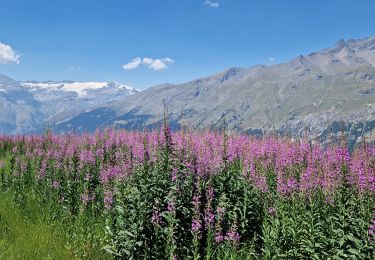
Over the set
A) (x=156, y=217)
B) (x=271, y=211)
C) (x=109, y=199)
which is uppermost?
(x=156, y=217)

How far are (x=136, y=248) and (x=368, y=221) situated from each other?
15.8ft

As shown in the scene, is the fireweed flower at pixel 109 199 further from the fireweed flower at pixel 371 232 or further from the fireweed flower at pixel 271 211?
the fireweed flower at pixel 371 232

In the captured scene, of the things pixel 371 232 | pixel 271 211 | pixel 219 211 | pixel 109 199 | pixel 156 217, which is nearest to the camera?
pixel 371 232

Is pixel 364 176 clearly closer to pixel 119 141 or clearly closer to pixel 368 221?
pixel 368 221

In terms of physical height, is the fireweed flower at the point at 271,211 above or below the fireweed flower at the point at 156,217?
below

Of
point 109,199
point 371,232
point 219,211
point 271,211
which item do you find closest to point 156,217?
point 219,211

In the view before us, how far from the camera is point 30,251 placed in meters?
8.81

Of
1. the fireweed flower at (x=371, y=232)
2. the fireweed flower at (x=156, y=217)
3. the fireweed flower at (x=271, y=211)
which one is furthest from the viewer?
the fireweed flower at (x=271, y=211)

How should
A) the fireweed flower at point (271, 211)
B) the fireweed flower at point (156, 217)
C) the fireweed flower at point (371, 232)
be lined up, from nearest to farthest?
the fireweed flower at point (371, 232) → the fireweed flower at point (156, 217) → the fireweed flower at point (271, 211)

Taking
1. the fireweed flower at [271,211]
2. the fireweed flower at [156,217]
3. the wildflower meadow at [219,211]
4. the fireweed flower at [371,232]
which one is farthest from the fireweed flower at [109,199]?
the fireweed flower at [371,232]

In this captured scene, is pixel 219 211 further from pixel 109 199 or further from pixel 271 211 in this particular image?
pixel 109 199

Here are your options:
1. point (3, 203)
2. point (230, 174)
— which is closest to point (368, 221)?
point (230, 174)

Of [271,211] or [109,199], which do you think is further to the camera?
[109,199]

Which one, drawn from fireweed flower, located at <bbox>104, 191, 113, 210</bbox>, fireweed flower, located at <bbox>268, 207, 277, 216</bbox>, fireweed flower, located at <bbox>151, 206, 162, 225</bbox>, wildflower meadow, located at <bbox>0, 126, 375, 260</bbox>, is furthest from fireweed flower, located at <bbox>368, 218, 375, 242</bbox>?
fireweed flower, located at <bbox>104, 191, 113, 210</bbox>
